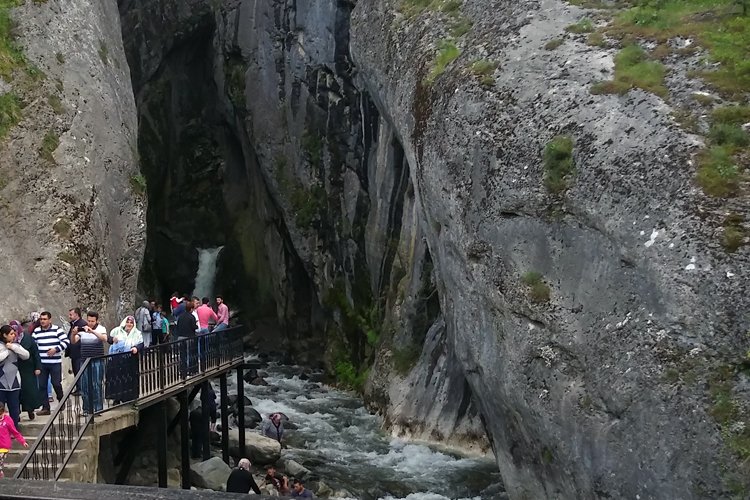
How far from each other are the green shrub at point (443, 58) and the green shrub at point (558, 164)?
168 inches

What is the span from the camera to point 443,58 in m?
15.7

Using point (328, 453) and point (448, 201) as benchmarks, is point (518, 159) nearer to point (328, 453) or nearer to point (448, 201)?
point (448, 201)

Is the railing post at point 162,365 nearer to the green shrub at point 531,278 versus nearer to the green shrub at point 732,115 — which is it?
the green shrub at point 531,278

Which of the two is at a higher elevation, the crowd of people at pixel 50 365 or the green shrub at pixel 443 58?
the green shrub at pixel 443 58

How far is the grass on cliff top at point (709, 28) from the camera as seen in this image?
11.1 metres

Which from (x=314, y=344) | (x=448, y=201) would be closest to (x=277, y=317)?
(x=314, y=344)

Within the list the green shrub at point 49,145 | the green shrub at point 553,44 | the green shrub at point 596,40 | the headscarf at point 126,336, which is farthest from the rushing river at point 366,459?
the green shrub at point 596,40

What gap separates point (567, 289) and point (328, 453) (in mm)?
13185

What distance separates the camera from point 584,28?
1358cm

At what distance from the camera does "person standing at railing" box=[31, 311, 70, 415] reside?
521 inches

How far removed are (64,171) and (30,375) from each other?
9.07 metres

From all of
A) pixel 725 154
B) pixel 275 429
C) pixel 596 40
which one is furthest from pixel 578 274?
pixel 275 429

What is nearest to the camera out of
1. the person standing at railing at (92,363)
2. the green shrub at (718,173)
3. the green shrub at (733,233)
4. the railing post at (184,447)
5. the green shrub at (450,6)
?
the green shrub at (733,233)

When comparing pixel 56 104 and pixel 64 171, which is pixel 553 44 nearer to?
pixel 64 171
